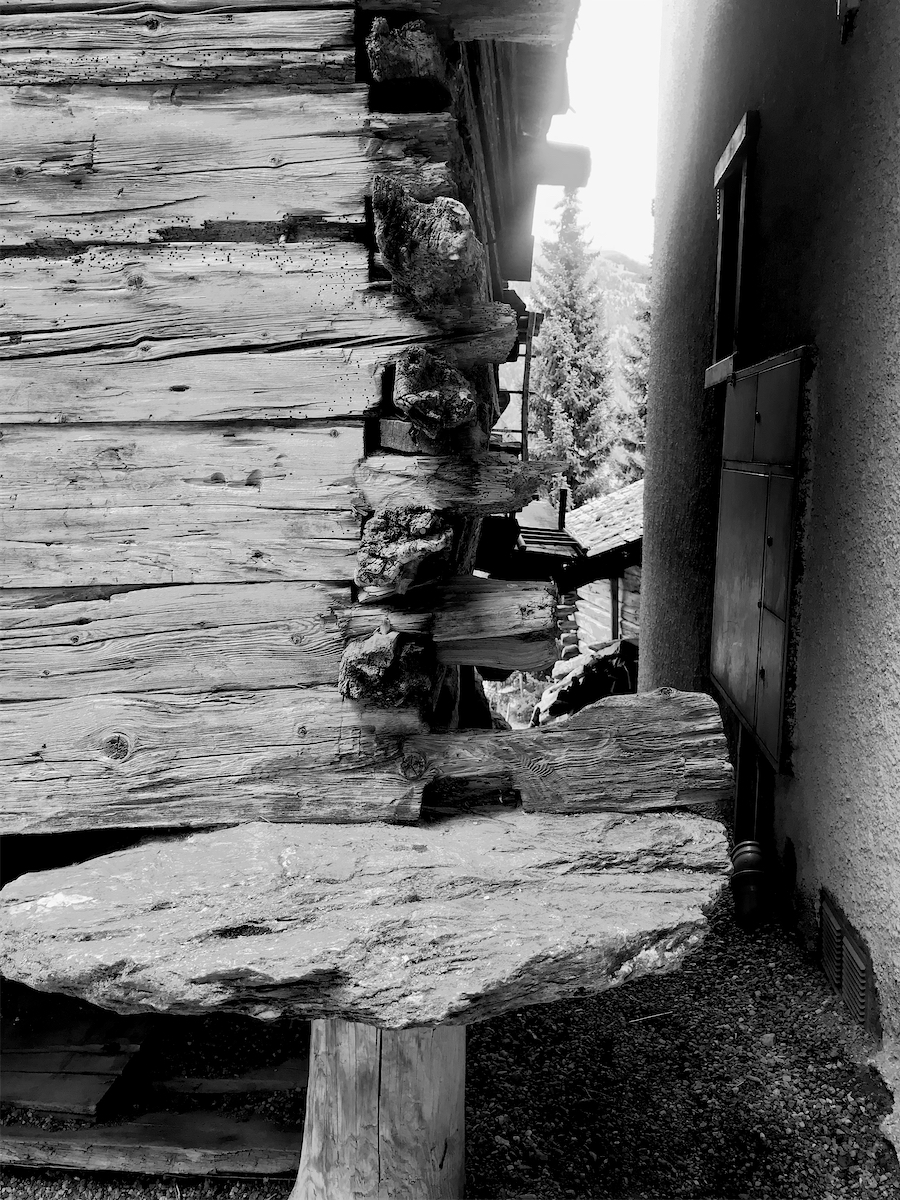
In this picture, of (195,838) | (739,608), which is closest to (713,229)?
(739,608)

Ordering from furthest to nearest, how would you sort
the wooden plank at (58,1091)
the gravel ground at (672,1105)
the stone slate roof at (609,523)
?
the stone slate roof at (609,523) → the wooden plank at (58,1091) → the gravel ground at (672,1105)

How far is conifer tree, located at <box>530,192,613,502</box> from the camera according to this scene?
28.2 meters

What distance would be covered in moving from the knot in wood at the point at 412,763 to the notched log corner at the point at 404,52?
1732mm

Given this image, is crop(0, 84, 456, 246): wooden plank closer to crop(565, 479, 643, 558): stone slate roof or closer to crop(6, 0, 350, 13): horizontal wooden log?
crop(6, 0, 350, 13): horizontal wooden log

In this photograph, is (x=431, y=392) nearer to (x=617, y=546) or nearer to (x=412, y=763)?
(x=412, y=763)

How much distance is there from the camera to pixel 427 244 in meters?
2.08

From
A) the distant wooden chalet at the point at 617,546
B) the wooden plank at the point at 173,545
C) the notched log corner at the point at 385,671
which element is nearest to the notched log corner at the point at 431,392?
the wooden plank at the point at 173,545

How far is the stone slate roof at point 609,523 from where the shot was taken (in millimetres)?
10969

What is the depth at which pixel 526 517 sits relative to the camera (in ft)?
36.3

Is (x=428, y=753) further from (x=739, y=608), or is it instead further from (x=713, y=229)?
(x=713, y=229)

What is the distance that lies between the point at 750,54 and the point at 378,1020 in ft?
17.1

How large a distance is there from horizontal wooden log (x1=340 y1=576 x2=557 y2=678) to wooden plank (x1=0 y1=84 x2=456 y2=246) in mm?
1001

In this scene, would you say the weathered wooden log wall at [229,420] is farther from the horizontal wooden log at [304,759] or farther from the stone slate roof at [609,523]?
the stone slate roof at [609,523]

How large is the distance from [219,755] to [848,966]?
245cm
